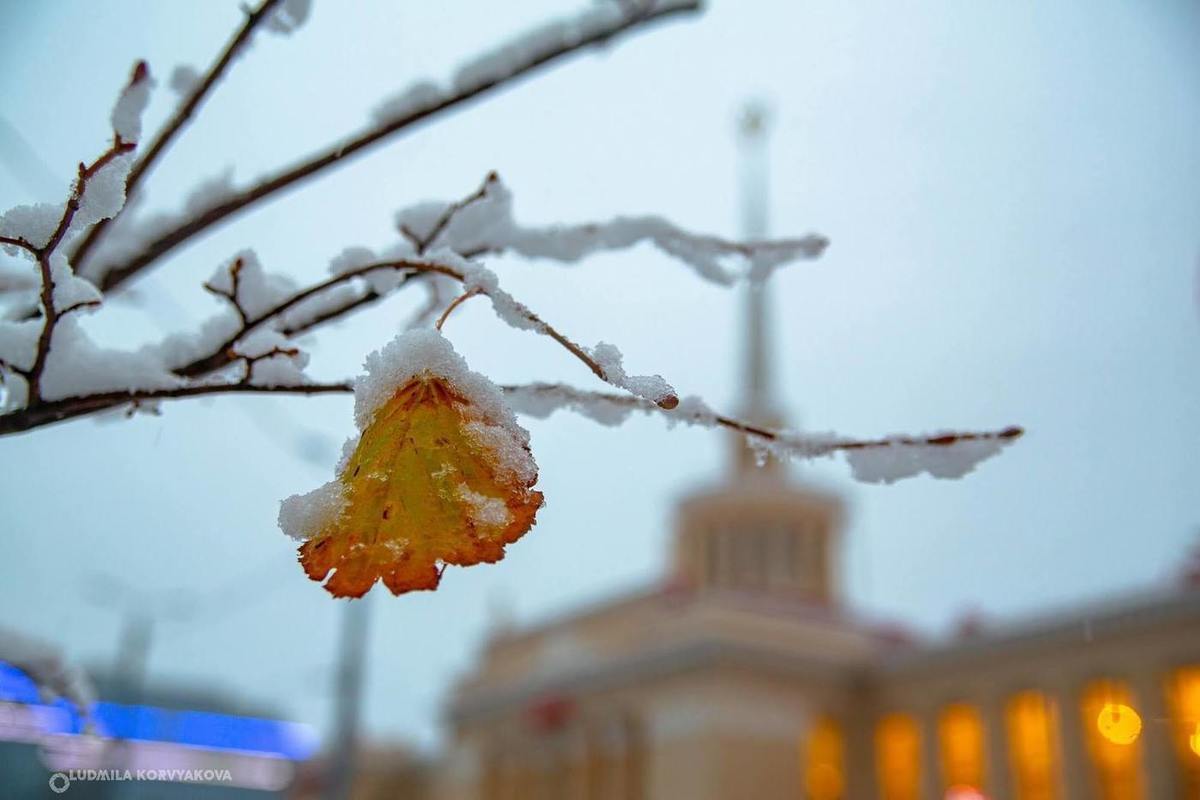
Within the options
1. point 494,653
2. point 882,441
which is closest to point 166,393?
point 882,441

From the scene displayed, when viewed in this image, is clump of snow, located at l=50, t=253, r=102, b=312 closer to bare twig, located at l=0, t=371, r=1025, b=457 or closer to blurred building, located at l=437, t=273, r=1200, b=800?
bare twig, located at l=0, t=371, r=1025, b=457

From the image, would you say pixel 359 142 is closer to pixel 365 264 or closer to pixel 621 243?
pixel 365 264

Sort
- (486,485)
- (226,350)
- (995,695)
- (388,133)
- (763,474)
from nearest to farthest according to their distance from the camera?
(486,485), (226,350), (388,133), (995,695), (763,474)

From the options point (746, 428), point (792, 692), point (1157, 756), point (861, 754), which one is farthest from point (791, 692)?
point (746, 428)

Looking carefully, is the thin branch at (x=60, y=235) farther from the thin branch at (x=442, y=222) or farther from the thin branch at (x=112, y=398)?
the thin branch at (x=442, y=222)

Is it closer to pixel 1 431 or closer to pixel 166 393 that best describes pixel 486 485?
pixel 166 393

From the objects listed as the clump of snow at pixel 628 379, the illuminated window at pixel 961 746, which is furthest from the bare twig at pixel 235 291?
the illuminated window at pixel 961 746

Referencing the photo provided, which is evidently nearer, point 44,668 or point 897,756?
point 44,668

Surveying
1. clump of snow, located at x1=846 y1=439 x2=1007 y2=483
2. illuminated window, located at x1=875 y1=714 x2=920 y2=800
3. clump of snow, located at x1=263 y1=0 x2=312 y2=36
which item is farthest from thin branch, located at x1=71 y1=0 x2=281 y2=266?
illuminated window, located at x1=875 y1=714 x2=920 y2=800
